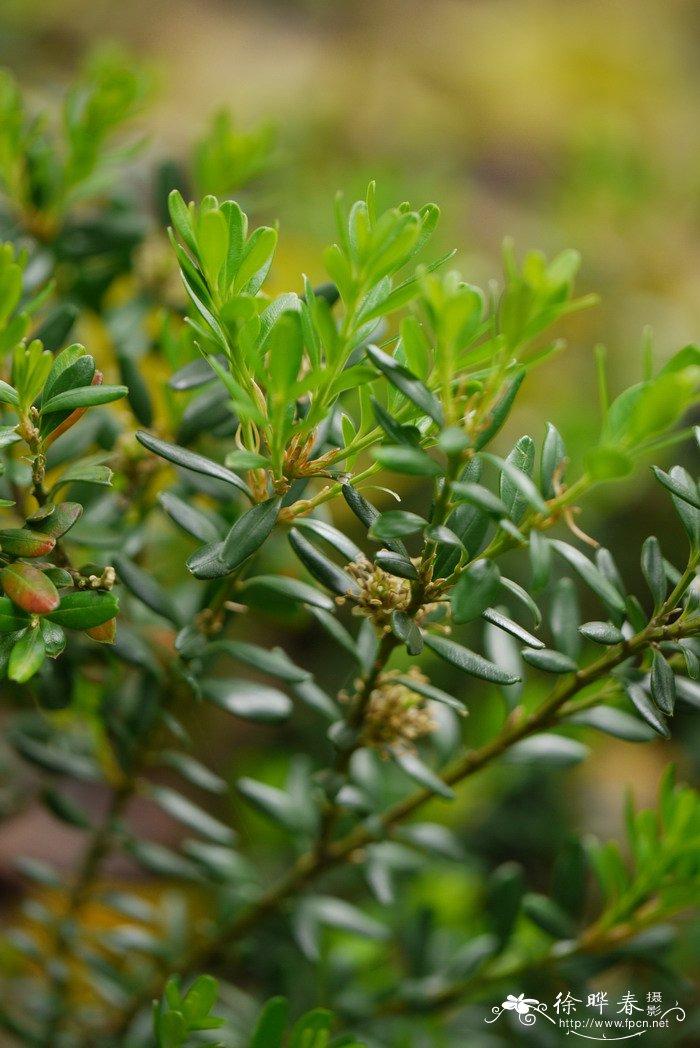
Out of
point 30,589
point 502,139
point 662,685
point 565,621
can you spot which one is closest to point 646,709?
point 662,685

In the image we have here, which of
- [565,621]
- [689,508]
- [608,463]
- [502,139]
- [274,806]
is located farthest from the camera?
[502,139]

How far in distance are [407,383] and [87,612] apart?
202 millimetres

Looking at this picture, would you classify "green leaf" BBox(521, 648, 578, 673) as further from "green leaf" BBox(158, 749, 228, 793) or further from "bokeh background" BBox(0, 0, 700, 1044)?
"bokeh background" BBox(0, 0, 700, 1044)

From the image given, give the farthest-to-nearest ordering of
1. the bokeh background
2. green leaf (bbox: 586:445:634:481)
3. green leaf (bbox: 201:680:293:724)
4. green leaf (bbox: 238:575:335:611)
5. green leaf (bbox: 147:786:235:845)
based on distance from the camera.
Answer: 1. the bokeh background
2. green leaf (bbox: 147:786:235:845)
3. green leaf (bbox: 201:680:293:724)
4. green leaf (bbox: 238:575:335:611)
5. green leaf (bbox: 586:445:634:481)

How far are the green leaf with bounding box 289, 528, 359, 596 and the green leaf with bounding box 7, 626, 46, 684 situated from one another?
0.45 ft

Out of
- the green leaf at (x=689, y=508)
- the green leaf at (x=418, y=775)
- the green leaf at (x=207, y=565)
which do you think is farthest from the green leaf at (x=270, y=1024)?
the green leaf at (x=689, y=508)

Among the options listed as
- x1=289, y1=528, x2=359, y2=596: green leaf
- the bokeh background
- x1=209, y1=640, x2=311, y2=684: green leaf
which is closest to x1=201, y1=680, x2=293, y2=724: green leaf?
x1=209, y1=640, x2=311, y2=684: green leaf

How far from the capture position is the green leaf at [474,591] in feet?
1.36

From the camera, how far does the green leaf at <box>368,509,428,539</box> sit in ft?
1.41

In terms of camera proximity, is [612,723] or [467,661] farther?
[612,723]

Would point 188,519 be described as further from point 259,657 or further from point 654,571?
point 654,571

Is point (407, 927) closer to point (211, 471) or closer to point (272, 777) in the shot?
point (272, 777)

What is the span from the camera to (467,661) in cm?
48

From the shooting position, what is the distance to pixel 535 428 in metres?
1.59
